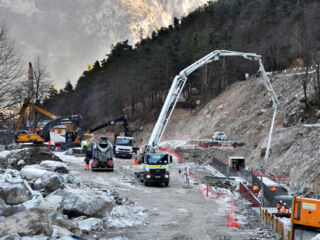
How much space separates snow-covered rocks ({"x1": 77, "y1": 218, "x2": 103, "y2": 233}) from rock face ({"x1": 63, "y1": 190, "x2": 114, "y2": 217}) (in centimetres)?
66

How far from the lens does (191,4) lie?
604 feet

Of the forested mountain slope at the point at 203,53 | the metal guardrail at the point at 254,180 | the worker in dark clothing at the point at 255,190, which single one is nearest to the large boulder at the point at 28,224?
the metal guardrail at the point at 254,180

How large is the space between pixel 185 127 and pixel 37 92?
2343cm

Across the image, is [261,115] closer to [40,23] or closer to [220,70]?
[220,70]

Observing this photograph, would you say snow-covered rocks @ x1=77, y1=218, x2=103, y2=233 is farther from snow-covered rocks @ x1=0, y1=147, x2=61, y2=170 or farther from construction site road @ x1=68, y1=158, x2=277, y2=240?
snow-covered rocks @ x1=0, y1=147, x2=61, y2=170

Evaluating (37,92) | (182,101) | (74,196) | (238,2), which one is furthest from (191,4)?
(74,196)

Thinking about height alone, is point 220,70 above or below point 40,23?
below

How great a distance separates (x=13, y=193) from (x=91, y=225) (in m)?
3.08

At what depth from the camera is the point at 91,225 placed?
12.5 m

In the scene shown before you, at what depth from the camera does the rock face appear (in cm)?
1331

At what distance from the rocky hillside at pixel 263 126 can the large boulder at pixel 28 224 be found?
1432cm

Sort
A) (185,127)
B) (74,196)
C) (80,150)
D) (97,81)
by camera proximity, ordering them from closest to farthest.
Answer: (74,196) → (80,150) → (185,127) → (97,81)

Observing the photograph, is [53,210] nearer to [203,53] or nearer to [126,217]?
[126,217]

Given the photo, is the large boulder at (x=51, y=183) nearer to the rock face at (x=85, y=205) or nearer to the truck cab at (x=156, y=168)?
the rock face at (x=85, y=205)
